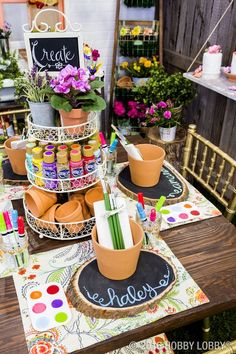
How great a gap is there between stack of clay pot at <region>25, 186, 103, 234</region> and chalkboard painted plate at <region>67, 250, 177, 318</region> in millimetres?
158

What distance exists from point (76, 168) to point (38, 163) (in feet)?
0.42

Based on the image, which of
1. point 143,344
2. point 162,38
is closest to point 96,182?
point 143,344

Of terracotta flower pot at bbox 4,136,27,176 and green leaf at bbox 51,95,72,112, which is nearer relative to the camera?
green leaf at bbox 51,95,72,112

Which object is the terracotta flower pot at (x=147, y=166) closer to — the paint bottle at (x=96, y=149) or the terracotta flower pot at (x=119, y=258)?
the paint bottle at (x=96, y=149)

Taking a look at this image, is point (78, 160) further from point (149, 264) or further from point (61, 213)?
point (149, 264)

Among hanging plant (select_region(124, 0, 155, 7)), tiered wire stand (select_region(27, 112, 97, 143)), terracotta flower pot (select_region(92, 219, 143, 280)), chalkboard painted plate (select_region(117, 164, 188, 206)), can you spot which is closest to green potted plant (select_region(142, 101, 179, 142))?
chalkboard painted plate (select_region(117, 164, 188, 206))

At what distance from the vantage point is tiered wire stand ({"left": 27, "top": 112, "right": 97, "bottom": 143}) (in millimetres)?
1093

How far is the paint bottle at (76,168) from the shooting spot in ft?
3.59

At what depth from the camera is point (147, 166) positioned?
4.40 feet

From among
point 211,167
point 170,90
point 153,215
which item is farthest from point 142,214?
point 170,90

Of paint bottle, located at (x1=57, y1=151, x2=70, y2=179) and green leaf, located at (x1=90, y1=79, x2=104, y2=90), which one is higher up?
green leaf, located at (x1=90, y1=79, x2=104, y2=90)

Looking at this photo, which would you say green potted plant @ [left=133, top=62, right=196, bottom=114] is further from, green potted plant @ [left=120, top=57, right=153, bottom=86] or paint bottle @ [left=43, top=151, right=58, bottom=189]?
paint bottle @ [left=43, top=151, right=58, bottom=189]

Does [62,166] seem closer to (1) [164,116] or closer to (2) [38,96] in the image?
(2) [38,96]

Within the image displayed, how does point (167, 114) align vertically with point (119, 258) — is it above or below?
below
